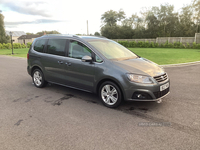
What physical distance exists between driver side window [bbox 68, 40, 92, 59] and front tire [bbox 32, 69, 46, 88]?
1.67 metres

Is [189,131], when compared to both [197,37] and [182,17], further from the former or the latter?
[182,17]

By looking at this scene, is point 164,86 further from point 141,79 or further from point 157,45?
point 157,45

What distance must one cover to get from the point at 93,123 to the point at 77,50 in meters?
2.29

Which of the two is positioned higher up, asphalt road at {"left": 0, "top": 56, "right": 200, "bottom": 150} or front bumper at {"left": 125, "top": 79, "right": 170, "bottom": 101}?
front bumper at {"left": 125, "top": 79, "right": 170, "bottom": 101}

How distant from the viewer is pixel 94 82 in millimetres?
4621

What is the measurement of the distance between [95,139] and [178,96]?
3.38m

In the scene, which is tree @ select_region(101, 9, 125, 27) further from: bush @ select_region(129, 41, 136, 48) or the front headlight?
the front headlight

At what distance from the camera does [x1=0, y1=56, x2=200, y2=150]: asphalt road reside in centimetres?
287

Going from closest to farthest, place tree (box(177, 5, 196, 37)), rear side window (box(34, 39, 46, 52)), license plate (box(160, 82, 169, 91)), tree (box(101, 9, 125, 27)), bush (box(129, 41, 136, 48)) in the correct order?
license plate (box(160, 82, 169, 91)) < rear side window (box(34, 39, 46, 52)) < bush (box(129, 41, 136, 48)) < tree (box(177, 5, 196, 37)) < tree (box(101, 9, 125, 27))

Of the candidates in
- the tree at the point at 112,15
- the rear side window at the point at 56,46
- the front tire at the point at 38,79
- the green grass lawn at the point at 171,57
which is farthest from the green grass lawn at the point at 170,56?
the tree at the point at 112,15

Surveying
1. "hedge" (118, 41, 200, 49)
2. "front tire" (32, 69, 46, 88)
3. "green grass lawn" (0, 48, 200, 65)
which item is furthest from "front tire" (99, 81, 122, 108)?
Result: "hedge" (118, 41, 200, 49)

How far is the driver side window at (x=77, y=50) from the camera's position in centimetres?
480

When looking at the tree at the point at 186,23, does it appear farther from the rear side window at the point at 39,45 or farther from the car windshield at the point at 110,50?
the rear side window at the point at 39,45

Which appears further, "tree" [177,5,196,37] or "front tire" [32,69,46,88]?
"tree" [177,5,196,37]
